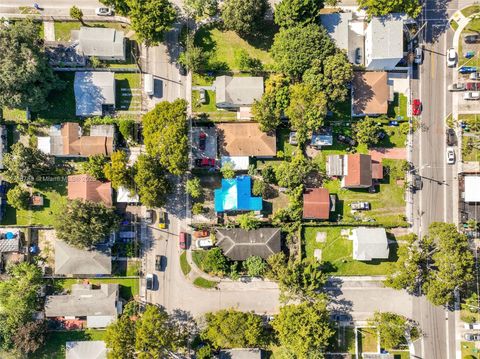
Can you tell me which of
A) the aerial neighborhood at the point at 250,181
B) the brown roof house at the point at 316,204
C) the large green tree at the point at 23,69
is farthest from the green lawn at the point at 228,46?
the large green tree at the point at 23,69

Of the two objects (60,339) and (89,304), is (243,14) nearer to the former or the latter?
(89,304)

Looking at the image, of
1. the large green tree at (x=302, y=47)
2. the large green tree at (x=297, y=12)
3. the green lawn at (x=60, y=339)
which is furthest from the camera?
the green lawn at (x=60, y=339)

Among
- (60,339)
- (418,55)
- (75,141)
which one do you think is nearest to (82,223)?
(75,141)

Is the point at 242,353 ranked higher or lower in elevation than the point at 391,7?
lower

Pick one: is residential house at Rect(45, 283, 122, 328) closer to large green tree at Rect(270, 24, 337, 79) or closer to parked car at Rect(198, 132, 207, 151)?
parked car at Rect(198, 132, 207, 151)

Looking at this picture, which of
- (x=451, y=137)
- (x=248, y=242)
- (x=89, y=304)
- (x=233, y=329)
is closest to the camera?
(x=233, y=329)

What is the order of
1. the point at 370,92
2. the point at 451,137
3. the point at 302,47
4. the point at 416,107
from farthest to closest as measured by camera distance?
1. the point at 451,137
2. the point at 416,107
3. the point at 370,92
4. the point at 302,47

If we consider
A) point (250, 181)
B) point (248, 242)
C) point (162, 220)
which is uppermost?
point (250, 181)

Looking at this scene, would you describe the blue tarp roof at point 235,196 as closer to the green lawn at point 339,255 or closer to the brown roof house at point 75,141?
the green lawn at point 339,255
